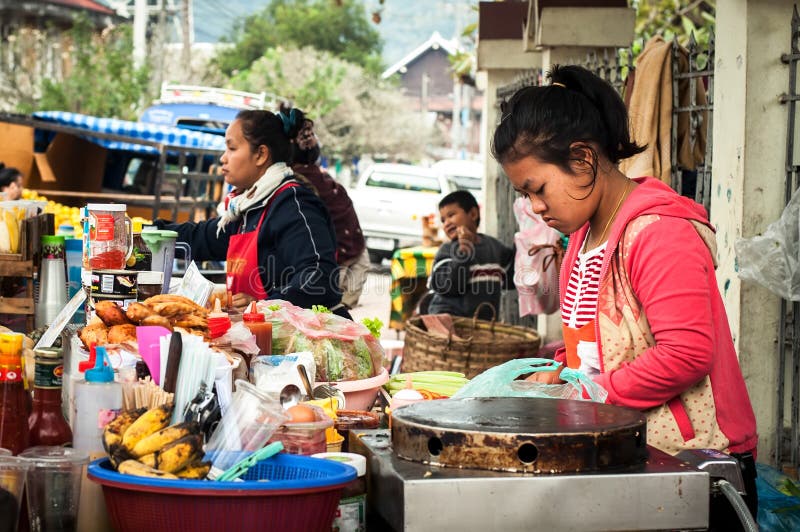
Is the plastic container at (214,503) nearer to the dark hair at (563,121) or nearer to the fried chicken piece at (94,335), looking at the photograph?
the fried chicken piece at (94,335)

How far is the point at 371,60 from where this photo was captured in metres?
78.2

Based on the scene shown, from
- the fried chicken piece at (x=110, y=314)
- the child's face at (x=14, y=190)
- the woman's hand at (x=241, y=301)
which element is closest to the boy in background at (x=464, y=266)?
the child's face at (x=14, y=190)

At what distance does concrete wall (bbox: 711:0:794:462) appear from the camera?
16.5 ft

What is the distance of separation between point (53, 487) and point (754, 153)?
397 cm

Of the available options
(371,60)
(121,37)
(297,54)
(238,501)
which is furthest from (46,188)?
(371,60)

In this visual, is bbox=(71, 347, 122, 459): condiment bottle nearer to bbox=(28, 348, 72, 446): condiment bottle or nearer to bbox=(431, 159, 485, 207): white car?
bbox=(28, 348, 72, 446): condiment bottle

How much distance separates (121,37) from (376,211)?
22.9 meters

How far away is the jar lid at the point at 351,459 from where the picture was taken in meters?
2.21

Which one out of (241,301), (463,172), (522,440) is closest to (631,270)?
(522,440)

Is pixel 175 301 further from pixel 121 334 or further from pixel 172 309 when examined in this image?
pixel 121 334

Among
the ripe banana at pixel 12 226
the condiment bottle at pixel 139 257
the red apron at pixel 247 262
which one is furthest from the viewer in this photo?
the red apron at pixel 247 262

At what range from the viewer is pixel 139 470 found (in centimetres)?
195

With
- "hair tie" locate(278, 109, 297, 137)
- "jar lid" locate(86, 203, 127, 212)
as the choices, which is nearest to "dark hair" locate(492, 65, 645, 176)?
"jar lid" locate(86, 203, 127, 212)

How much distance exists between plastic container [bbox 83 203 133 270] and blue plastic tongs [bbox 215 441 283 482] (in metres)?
1.14
